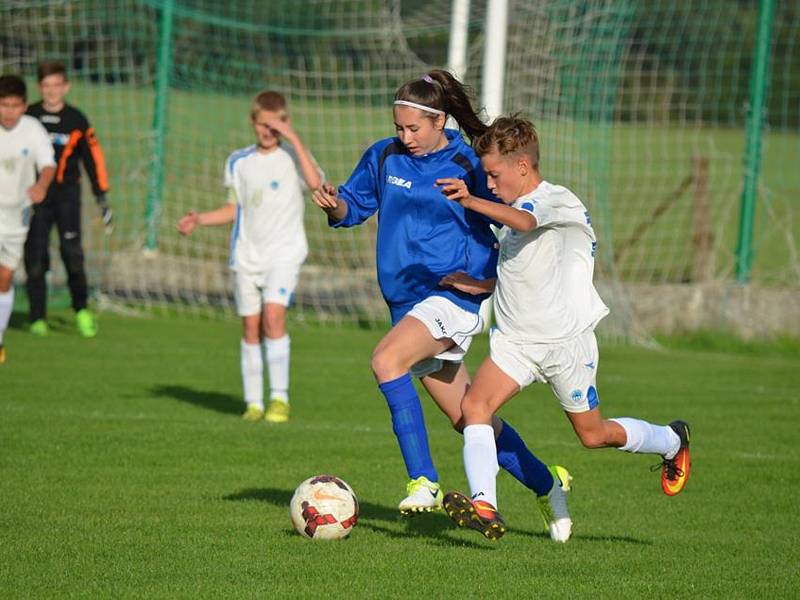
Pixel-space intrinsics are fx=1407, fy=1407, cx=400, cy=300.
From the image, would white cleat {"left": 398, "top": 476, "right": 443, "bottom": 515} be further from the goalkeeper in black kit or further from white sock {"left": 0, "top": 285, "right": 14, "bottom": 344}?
the goalkeeper in black kit

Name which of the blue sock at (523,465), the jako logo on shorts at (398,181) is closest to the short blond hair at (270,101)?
the jako logo on shorts at (398,181)

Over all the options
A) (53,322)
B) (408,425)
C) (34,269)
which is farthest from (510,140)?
(53,322)

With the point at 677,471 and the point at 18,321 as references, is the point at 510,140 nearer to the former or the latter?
the point at 677,471

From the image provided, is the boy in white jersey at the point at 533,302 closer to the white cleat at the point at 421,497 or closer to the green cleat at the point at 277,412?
the white cleat at the point at 421,497

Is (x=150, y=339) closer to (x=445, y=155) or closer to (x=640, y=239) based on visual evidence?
(x=640, y=239)

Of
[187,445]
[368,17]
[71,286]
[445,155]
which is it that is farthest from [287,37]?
[445,155]

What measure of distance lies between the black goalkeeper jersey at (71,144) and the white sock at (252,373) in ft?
14.3

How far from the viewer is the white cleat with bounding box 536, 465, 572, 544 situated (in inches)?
259

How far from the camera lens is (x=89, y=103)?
18.2 meters

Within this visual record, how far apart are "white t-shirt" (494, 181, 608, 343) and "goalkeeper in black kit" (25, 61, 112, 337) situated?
8.18 m

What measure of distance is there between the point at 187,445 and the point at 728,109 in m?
10.5

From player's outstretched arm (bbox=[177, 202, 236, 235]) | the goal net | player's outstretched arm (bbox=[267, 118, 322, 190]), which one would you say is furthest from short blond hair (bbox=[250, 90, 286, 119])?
the goal net

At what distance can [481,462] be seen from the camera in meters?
5.98

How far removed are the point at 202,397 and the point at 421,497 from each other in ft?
16.0
